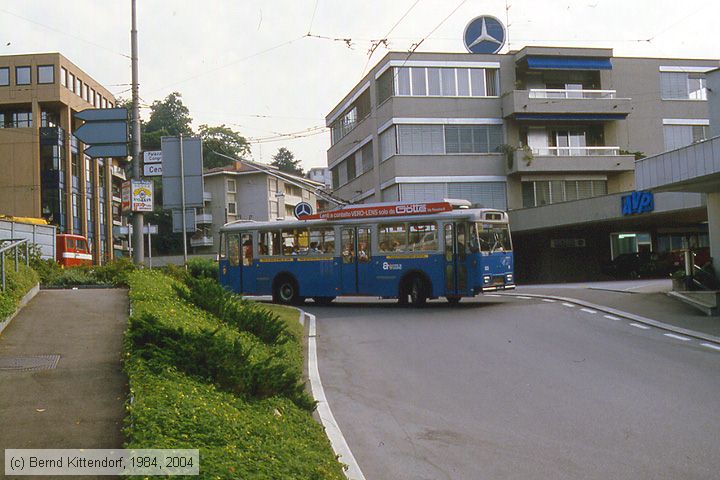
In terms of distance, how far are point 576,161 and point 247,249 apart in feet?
79.0

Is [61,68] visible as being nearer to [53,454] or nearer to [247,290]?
[247,290]

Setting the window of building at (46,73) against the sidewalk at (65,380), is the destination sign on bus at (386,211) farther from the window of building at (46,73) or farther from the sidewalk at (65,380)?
the window of building at (46,73)


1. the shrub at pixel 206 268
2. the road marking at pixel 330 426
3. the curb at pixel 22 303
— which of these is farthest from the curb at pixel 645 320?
the shrub at pixel 206 268

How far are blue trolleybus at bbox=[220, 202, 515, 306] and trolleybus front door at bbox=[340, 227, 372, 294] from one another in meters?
0.03

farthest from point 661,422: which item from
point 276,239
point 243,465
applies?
point 276,239

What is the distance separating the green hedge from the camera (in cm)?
1079

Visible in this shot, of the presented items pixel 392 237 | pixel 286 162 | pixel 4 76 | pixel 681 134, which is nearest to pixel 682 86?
pixel 681 134

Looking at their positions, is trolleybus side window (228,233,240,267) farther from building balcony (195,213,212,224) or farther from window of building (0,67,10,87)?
building balcony (195,213,212,224)

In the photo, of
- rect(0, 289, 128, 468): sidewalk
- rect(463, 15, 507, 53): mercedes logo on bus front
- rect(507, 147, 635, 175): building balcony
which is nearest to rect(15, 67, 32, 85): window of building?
rect(463, 15, 507, 53): mercedes logo on bus front

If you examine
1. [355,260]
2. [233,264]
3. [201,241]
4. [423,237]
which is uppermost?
[201,241]

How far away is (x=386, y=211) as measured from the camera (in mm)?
23531

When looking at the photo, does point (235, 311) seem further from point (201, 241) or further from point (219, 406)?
point (201, 241)

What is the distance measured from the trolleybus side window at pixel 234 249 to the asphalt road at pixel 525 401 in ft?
36.7

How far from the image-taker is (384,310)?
22.4 metres
